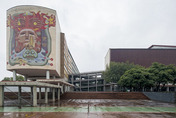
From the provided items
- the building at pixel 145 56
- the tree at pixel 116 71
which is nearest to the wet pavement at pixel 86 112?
the tree at pixel 116 71

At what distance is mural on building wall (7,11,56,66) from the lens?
36625 mm

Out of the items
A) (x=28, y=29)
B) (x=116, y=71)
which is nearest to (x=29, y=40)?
(x=28, y=29)

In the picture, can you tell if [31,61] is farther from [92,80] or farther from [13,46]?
[92,80]

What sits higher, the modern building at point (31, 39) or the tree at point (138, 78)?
the modern building at point (31, 39)

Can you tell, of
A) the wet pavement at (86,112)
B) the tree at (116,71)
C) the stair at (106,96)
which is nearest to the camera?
the wet pavement at (86,112)

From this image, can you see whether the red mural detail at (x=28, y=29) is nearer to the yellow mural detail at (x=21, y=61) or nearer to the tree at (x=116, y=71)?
the yellow mural detail at (x=21, y=61)

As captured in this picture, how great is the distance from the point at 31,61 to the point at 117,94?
877 inches

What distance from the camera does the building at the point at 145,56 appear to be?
65750 mm

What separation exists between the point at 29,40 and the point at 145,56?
48624 mm

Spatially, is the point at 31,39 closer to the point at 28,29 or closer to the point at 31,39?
the point at 31,39

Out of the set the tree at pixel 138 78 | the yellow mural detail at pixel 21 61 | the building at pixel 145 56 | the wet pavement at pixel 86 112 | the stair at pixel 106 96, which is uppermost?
the building at pixel 145 56

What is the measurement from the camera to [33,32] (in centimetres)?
3697

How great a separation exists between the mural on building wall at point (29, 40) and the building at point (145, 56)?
35597mm

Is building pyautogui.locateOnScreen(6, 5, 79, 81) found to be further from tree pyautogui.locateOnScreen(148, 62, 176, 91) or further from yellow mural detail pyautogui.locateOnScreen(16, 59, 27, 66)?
tree pyautogui.locateOnScreen(148, 62, 176, 91)
